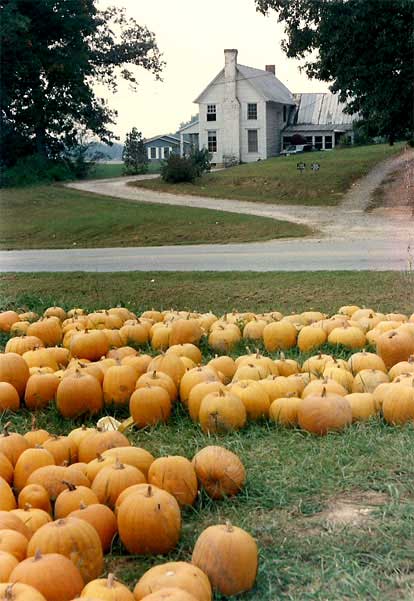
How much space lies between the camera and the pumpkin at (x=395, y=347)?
569cm

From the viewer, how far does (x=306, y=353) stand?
6281 millimetres

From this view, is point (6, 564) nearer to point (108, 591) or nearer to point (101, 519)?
point (108, 591)

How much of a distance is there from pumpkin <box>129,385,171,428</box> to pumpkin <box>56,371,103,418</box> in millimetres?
322

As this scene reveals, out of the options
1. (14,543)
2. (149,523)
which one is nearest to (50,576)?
(14,543)

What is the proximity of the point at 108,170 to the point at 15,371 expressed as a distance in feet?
139

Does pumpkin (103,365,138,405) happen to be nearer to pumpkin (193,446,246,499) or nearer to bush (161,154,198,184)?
pumpkin (193,446,246,499)

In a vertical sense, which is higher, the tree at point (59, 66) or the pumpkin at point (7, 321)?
the tree at point (59, 66)

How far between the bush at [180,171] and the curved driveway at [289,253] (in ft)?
29.3

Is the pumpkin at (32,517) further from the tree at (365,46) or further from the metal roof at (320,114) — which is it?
the metal roof at (320,114)

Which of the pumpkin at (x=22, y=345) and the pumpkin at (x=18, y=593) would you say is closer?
the pumpkin at (x=18, y=593)

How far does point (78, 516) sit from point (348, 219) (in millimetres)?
18308

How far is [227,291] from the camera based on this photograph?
9555 mm

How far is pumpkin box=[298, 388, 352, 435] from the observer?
4547mm

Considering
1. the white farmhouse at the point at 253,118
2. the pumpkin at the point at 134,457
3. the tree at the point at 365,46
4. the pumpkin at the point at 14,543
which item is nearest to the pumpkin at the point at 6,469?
the pumpkin at the point at 134,457
